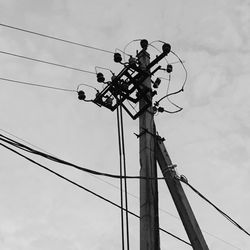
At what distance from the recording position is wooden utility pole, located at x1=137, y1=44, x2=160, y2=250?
8703 millimetres

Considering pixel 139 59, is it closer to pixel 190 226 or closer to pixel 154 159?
pixel 154 159

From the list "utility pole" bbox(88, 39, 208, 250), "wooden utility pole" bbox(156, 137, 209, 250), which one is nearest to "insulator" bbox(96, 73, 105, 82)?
"utility pole" bbox(88, 39, 208, 250)

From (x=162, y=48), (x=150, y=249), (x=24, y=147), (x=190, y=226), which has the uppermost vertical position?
(x=162, y=48)

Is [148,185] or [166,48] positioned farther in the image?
[166,48]

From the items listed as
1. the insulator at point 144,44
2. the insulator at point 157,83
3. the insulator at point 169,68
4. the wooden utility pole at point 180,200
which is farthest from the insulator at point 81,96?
the wooden utility pole at point 180,200

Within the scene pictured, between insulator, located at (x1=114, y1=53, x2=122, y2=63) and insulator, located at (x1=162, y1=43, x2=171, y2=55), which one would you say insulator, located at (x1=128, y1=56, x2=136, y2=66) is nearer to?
insulator, located at (x1=114, y1=53, x2=122, y2=63)

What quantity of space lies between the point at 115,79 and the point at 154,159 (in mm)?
1987

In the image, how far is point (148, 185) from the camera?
936 cm

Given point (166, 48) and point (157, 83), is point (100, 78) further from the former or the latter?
point (166, 48)

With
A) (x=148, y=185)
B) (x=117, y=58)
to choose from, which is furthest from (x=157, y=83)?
(x=148, y=185)

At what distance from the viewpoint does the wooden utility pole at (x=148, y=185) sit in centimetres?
870

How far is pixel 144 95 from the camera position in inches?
419

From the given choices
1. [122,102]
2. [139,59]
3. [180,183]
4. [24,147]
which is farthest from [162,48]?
[24,147]

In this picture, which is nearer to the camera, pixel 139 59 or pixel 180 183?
pixel 180 183
